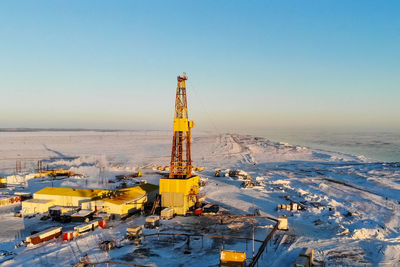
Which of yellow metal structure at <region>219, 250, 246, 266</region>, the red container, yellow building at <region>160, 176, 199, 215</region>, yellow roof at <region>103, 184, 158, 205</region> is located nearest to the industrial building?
yellow roof at <region>103, 184, 158, 205</region>

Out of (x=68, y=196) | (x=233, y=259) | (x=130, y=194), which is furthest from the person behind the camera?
(x=130, y=194)

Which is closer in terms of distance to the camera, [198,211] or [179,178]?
[198,211]

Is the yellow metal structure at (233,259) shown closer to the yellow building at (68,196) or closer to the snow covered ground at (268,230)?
the snow covered ground at (268,230)

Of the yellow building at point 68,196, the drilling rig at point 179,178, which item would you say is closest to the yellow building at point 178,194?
the drilling rig at point 179,178

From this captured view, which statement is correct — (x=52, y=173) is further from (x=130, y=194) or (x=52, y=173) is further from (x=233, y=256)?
(x=233, y=256)

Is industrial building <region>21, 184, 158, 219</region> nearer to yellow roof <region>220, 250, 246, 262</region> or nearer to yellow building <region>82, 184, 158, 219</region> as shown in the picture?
yellow building <region>82, 184, 158, 219</region>

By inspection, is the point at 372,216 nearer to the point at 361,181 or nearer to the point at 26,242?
the point at 361,181

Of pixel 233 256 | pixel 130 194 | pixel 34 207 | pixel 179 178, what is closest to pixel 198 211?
pixel 179 178
